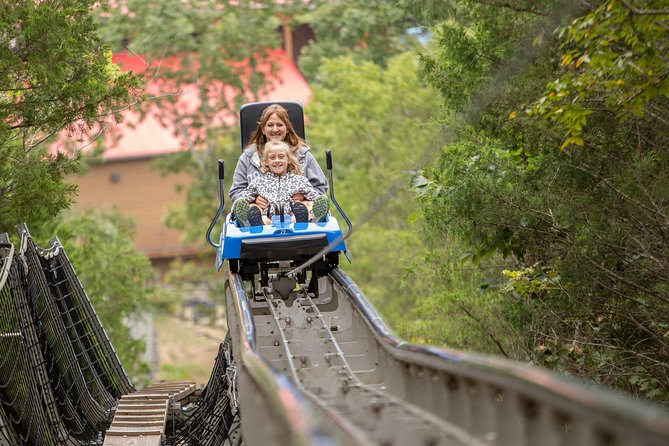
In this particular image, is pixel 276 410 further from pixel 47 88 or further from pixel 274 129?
pixel 47 88

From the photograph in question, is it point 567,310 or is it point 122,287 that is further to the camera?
point 122,287

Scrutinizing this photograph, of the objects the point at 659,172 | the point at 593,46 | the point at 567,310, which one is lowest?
the point at 567,310

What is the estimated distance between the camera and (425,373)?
8.47 m

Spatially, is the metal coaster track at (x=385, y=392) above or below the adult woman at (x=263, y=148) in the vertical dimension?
below

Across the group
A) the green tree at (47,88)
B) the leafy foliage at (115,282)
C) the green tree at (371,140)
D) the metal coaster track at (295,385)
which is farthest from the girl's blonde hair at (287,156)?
the green tree at (371,140)

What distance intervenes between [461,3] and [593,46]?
11.3 ft

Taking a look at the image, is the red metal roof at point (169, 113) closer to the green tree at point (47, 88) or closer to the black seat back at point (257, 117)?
the black seat back at point (257, 117)

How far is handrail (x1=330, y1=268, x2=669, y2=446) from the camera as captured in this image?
5.09 metres

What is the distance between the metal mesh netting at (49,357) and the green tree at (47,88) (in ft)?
1.87

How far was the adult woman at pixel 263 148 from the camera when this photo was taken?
45.5 ft

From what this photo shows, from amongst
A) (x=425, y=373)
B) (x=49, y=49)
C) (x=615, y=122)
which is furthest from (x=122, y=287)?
(x=425, y=373)

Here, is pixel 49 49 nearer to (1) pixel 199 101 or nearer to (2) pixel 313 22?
(2) pixel 313 22

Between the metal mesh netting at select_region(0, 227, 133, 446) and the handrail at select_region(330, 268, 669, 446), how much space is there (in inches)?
195

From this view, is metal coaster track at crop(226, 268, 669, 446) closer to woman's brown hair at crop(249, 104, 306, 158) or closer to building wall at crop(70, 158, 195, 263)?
Result: woman's brown hair at crop(249, 104, 306, 158)
